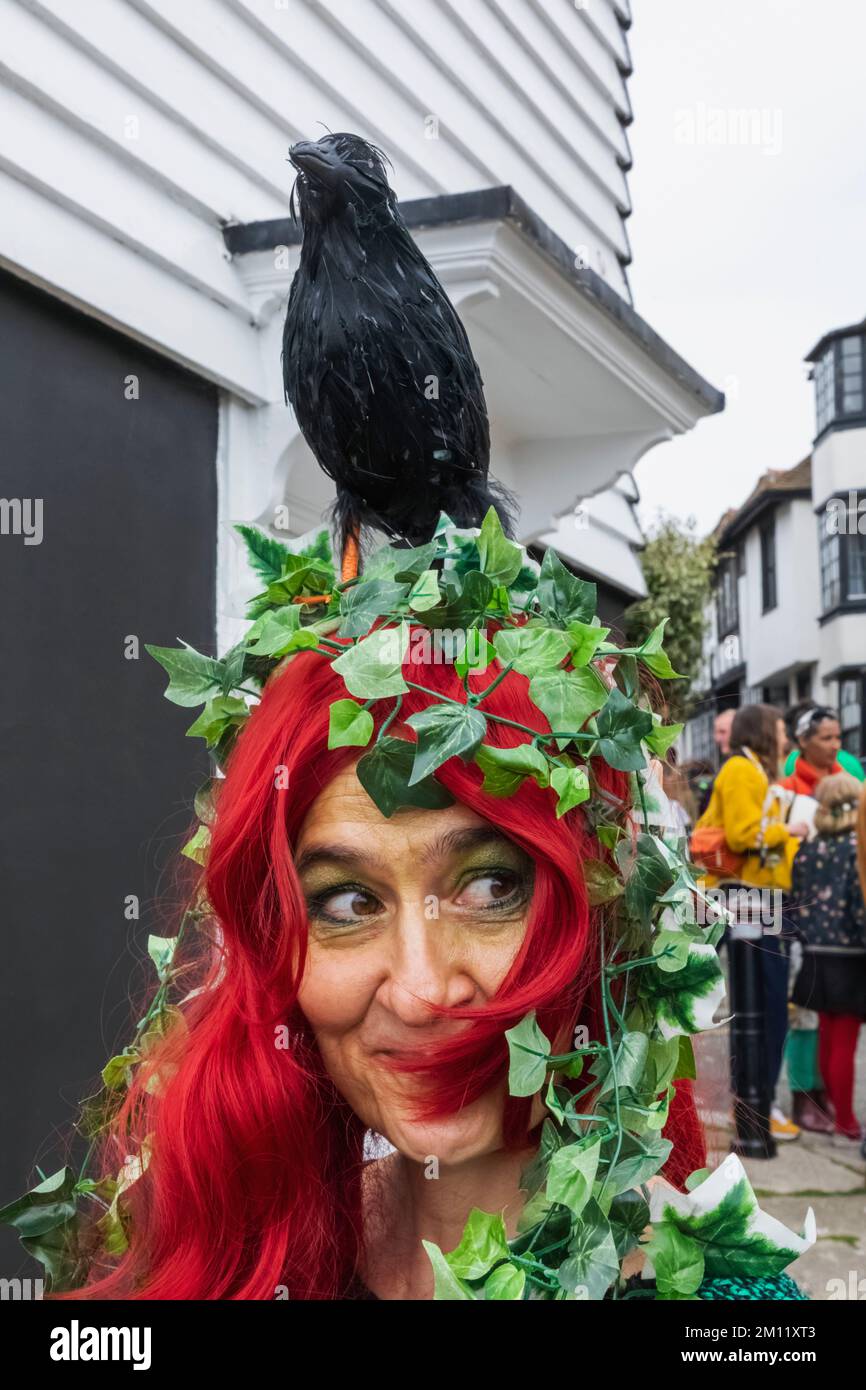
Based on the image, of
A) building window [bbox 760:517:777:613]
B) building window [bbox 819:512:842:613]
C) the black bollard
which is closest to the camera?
the black bollard

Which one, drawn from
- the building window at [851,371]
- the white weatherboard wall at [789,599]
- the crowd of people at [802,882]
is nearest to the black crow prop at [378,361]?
the crowd of people at [802,882]

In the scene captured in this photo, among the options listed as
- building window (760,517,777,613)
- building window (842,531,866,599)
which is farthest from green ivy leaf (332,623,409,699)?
building window (760,517,777,613)

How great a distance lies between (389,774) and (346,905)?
155mm

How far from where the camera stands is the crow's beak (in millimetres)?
1336

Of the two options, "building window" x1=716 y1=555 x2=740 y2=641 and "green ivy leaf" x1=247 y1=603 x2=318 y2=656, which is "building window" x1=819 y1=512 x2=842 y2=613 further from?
"green ivy leaf" x1=247 y1=603 x2=318 y2=656

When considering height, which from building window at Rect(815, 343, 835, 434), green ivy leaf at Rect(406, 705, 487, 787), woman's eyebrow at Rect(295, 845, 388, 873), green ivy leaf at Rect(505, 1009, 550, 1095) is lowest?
green ivy leaf at Rect(505, 1009, 550, 1095)

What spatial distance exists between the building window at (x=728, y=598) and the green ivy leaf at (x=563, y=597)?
28336 mm

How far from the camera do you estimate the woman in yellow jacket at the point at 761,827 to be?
440 cm

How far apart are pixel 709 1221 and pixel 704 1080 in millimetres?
265

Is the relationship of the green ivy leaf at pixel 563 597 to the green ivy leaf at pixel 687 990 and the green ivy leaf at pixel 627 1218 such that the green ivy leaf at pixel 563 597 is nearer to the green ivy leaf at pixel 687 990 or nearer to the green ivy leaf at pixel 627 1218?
the green ivy leaf at pixel 687 990

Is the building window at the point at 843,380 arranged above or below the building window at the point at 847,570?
above

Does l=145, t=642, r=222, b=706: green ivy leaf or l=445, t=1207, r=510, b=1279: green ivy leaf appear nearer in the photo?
l=445, t=1207, r=510, b=1279: green ivy leaf

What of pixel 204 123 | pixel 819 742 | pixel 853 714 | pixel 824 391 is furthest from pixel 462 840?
pixel 824 391

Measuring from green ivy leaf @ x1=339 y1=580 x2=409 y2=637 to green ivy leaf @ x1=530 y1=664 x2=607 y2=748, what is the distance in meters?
0.16
